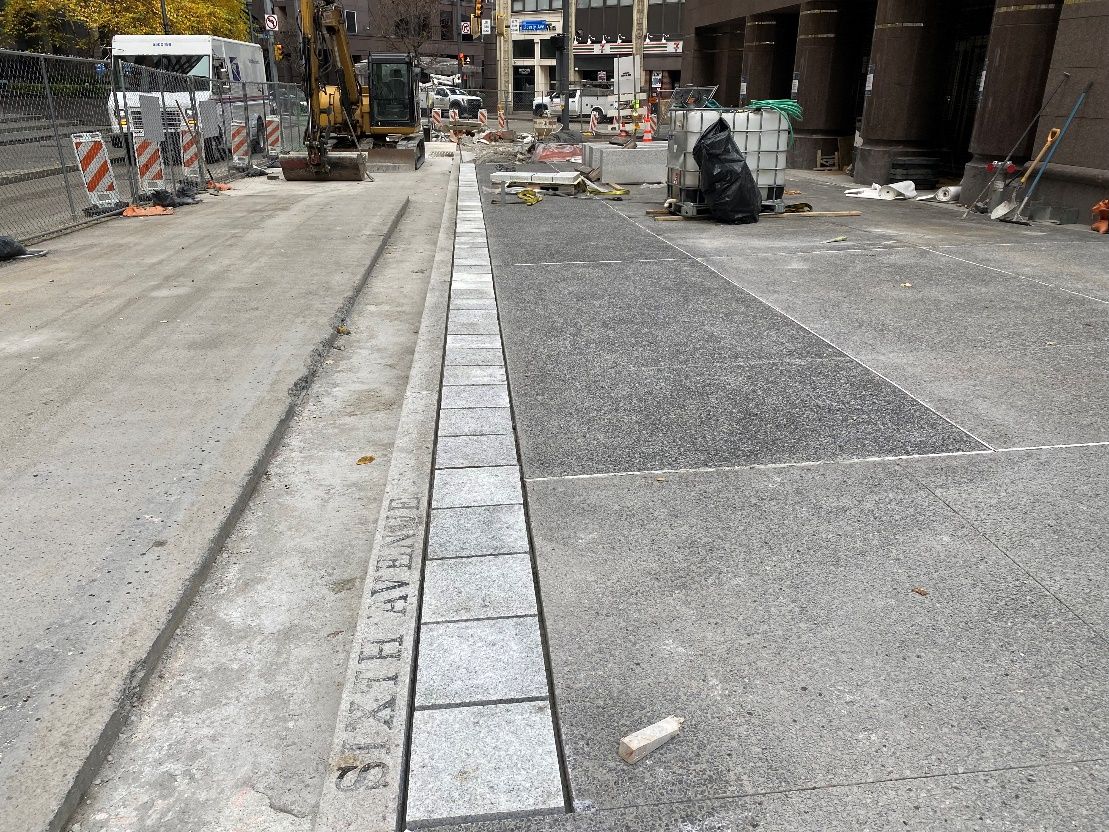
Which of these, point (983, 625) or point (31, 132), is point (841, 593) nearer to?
point (983, 625)

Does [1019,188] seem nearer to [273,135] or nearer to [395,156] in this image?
[395,156]

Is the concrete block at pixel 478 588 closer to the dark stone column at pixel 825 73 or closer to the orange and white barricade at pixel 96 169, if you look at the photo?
the orange and white barricade at pixel 96 169

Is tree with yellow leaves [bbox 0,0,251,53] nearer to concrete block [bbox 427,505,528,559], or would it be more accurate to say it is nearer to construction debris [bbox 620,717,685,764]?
concrete block [bbox 427,505,528,559]

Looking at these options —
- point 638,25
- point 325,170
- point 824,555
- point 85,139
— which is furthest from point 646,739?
point 638,25

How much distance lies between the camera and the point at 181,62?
2200cm

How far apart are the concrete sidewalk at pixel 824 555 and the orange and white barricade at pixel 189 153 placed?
1162 cm

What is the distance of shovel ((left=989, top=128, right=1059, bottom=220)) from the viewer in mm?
12414

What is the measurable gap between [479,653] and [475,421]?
2178 millimetres

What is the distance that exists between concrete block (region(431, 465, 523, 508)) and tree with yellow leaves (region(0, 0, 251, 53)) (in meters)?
35.6

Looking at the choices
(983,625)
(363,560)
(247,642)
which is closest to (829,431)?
(983,625)

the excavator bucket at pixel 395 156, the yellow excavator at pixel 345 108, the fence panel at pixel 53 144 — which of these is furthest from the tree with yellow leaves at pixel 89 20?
the fence panel at pixel 53 144

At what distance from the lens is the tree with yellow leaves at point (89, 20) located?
105ft

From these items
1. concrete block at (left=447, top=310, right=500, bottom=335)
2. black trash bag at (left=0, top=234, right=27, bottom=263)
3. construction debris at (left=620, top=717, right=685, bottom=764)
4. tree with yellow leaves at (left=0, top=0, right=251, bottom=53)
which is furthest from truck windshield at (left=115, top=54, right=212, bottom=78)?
construction debris at (left=620, top=717, right=685, bottom=764)

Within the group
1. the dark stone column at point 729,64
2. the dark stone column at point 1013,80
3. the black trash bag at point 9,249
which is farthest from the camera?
the dark stone column at point 729,64
